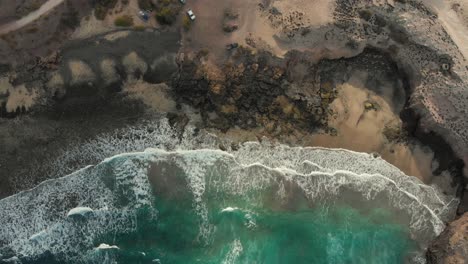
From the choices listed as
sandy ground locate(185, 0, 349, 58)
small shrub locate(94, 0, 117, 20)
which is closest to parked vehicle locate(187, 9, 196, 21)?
sandy ground locate(185, 0, 349, 58)

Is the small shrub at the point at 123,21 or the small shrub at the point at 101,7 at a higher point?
the small shrub at the point at 101,7

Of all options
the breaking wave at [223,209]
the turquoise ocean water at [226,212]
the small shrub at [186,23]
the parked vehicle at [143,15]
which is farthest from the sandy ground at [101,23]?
the turquoise ocean water at [226,212]

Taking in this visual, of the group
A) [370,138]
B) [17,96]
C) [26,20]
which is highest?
[26,20]

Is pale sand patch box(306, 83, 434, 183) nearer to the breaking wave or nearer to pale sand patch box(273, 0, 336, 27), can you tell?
the breaking wave

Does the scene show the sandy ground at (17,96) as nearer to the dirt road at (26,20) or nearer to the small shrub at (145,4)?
the dirt road at (26,20)

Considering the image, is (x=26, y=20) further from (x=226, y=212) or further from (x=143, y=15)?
(x=226, y=212)

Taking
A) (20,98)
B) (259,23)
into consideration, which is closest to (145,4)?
(259,23)

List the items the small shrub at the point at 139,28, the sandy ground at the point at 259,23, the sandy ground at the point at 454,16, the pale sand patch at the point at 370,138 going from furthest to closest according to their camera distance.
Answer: the pale sand patch at the point at 370,138 → the small shrub at the point at 139,28 → the sandy ground at the point at 259,23 → the sandy ground at the point at 454,16

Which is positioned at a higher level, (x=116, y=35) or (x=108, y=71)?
(x=116, y=35)
